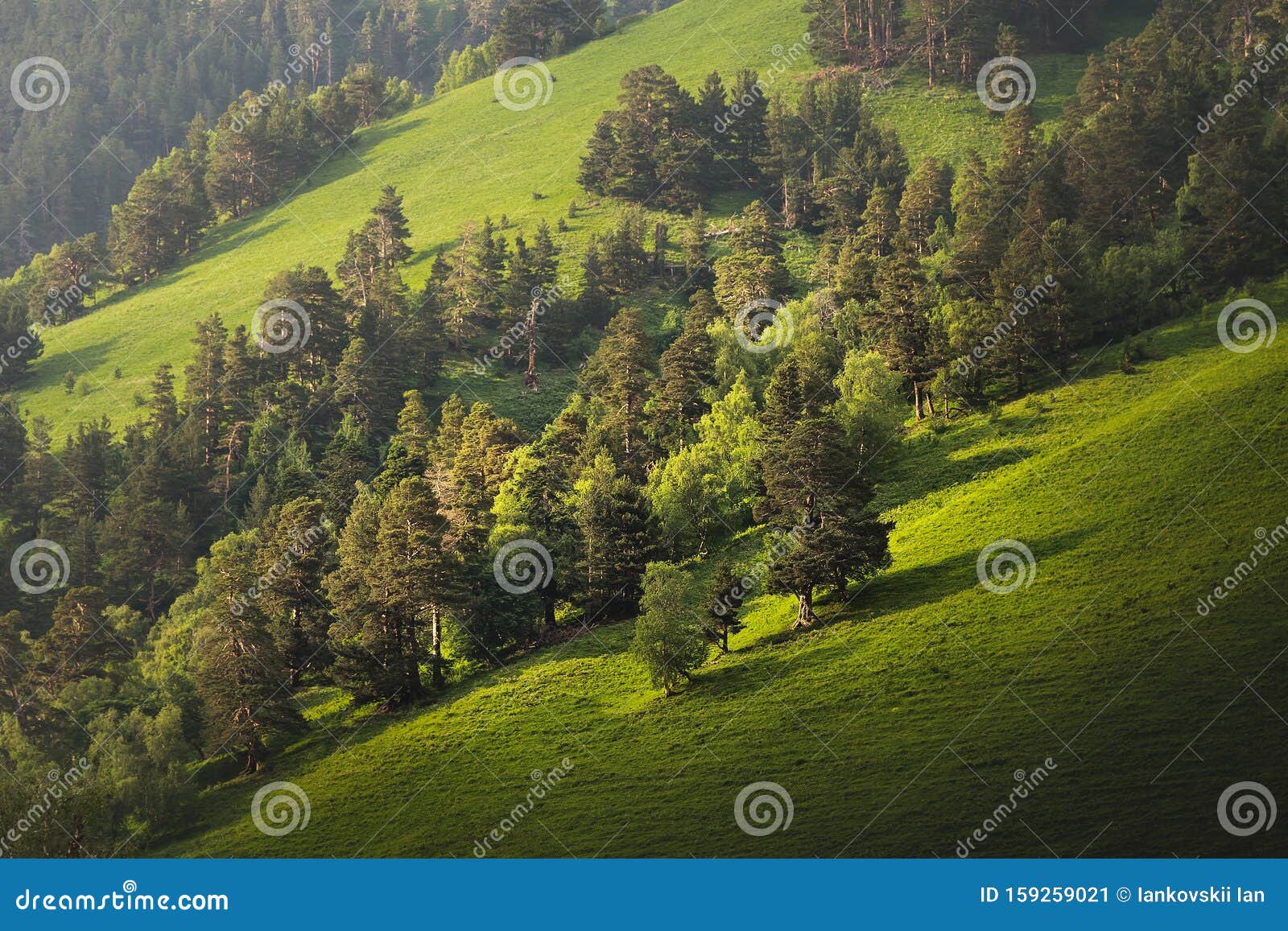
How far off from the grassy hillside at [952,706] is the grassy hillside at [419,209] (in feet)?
171

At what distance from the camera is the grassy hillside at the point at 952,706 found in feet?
163

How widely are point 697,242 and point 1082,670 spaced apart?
92271 millimetres

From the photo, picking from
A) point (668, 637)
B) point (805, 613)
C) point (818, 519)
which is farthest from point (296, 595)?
point (818, 519)

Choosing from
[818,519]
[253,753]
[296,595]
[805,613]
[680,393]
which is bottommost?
[805,613]

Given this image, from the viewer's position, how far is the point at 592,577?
7769 centimetres

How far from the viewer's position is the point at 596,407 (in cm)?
10369

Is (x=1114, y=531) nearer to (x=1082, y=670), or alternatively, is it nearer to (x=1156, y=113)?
(x=1082, y=670)

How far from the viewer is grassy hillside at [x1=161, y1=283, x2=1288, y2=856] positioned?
49.7 meters

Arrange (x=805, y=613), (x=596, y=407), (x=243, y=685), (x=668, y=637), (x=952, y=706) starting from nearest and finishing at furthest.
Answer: (x=952, y=706)
(x=668, y=637)
(x=805, y=613)
(x=243, y=685)
(x=596, y=407)

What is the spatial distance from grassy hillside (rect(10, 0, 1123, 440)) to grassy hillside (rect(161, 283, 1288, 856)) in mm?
52086

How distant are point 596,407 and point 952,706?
174 feet

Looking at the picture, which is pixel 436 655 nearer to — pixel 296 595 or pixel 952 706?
pixel 296 595

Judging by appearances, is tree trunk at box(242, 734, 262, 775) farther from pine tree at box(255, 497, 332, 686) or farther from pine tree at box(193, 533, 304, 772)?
pine tree at box(255, 497, 332, 686)

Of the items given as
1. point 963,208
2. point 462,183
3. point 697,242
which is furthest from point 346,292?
point 963,208
